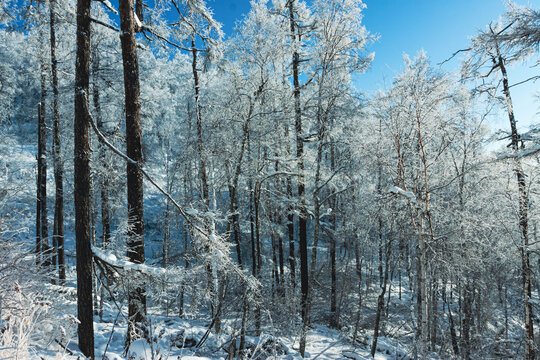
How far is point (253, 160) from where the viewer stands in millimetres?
9180

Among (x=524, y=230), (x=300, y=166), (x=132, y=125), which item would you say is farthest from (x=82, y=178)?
(x=524, y=230)

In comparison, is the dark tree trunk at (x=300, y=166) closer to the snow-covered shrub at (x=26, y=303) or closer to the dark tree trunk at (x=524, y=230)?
the dark tree trunk at (x=524, y=230)

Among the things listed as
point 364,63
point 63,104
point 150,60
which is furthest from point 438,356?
point 150,60

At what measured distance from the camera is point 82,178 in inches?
153

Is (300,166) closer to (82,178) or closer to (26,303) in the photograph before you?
A: (82,178)

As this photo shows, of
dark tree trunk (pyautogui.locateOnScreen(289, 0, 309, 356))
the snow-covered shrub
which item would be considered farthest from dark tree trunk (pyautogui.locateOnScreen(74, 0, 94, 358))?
dark tree trunk (pyautogui.locateOnScreen(289, 0, 309, 356))

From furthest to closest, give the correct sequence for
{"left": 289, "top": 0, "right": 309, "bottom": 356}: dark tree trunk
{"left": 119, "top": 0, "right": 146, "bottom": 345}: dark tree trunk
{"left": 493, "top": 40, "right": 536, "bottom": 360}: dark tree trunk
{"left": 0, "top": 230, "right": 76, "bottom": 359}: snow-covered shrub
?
{"left": 289, "top": 0, "right": 309, "bottom": 356}: dark tree trunk → {"left": 493, "top": 40, "right": 536, "bottom": 360}: dark tree trunk → {"left": 119, "top": 0, "right": 146, "bottom": 345}: dark tree trunk → {"left": 0, "top": 230, "right": 76, "bottom": 359}: snow-covered shrub

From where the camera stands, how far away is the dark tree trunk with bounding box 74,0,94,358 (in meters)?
3.77

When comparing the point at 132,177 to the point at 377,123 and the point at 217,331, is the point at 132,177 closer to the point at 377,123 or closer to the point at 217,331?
the point at 217,331

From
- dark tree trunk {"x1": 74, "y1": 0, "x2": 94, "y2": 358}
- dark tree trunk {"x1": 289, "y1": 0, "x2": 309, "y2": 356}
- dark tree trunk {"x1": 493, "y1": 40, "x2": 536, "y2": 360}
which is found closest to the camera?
dark tree trunk {"x1": 74, "y1": 0, "x2": 94, "y2": 358}

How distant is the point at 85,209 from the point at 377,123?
25.4 feet

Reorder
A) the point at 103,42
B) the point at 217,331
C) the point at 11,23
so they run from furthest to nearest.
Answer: the point at 103,42 < the point at 217,331 < the point at 11,23

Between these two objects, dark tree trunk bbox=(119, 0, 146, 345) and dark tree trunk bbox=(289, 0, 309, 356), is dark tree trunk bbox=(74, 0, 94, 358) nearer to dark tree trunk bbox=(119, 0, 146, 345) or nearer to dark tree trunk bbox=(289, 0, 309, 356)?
dark tree trunk bbox=(119, 0, 146, 345)

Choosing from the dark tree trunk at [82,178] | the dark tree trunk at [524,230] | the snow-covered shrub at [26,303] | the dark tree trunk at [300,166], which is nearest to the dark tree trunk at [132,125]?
the dark tree trunk at [82,178]
